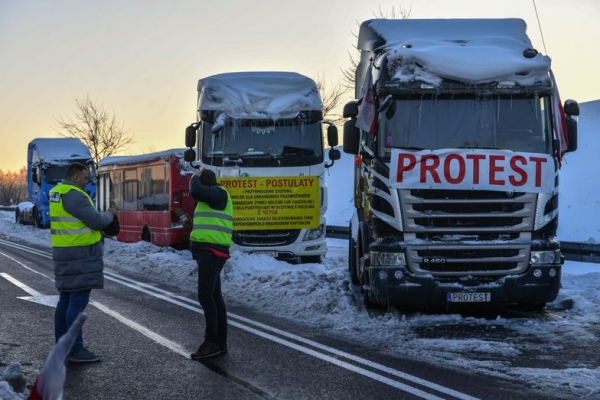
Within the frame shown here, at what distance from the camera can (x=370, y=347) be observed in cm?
862

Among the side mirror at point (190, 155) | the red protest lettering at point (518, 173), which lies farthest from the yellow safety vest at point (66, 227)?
the side mirror at point (190, 155)

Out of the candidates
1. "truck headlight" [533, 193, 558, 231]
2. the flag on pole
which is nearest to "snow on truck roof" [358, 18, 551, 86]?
the flag on pole

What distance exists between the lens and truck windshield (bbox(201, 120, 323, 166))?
1590 cm

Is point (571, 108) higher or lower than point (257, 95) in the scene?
lower

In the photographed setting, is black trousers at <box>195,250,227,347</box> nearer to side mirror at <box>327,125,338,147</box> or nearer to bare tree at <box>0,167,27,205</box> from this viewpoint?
side mirror at <box>327,125,338,147</box>

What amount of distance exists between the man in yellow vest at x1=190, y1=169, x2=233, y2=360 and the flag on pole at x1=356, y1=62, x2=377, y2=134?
265cm

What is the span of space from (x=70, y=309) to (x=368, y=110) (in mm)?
4453

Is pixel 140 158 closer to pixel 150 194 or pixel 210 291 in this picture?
pixel 150 194

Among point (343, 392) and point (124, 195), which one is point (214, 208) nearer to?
point (343, 392)

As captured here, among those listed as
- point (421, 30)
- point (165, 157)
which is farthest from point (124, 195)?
point (421, 30)

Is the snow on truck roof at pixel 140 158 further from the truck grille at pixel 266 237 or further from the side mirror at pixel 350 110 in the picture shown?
the side mirror at pixel 350 110

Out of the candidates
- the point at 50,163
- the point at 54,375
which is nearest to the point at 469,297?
the point at 54,375

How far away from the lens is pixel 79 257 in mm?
7918

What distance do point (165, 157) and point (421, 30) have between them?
41.6 ft
